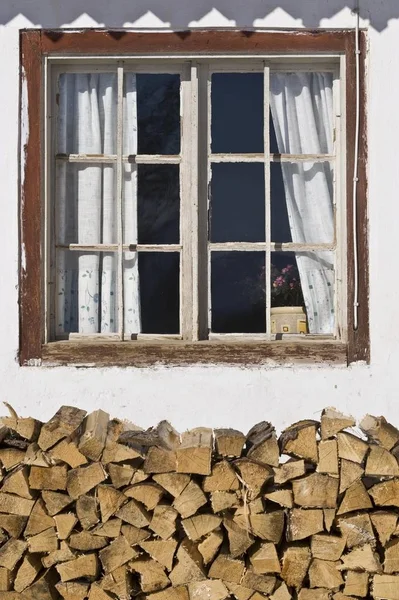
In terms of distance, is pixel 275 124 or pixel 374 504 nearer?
pixel 374 504

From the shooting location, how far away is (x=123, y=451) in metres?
4.05

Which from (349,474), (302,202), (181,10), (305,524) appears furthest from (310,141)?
(305,524)

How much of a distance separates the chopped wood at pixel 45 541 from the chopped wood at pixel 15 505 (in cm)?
12

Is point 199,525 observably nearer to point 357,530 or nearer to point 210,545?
point 210,545

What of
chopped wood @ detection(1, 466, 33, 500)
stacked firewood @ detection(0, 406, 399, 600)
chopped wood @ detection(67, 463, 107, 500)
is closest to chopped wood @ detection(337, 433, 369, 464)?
stacked firewood @ detection(0, 406, 399, 600)

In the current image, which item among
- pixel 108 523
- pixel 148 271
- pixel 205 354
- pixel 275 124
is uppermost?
pixel 275 124

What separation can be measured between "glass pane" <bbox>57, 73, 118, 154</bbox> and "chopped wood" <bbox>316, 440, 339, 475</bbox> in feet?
6.33

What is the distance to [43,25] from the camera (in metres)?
4.61

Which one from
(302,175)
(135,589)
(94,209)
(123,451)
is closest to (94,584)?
(135,589)

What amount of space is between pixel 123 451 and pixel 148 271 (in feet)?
3.61

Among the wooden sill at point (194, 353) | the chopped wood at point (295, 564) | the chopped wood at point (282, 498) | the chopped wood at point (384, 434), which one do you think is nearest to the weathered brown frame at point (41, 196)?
the wooden sill at point (194, 353)

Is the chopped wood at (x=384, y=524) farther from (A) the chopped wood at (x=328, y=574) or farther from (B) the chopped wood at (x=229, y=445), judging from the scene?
(B) the chopped wood at (x=229, y=445)

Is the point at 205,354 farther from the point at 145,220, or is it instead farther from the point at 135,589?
the point at 135,589

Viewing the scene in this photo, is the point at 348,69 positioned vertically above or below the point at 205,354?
above
